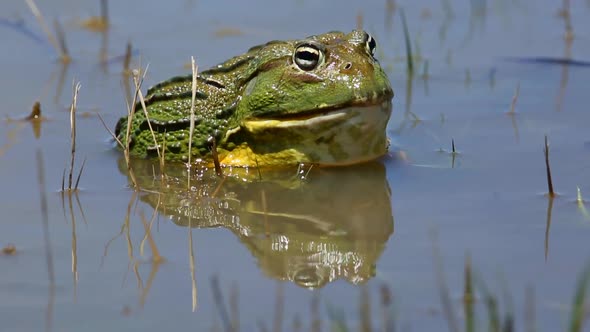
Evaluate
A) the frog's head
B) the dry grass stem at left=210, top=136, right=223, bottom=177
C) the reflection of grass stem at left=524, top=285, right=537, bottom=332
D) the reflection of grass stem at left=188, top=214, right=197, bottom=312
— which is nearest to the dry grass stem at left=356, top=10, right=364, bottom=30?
the frog's head

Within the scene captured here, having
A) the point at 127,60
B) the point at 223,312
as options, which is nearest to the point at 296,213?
the point at 223,312

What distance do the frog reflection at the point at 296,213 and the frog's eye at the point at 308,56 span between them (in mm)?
687

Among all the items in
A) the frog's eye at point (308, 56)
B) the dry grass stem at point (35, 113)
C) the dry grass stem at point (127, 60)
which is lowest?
the dry grass stem at point (35, 113)

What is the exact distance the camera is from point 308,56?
7.22m


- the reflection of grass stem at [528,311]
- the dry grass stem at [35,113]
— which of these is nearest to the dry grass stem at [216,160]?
the dry grass stem at [35,113]

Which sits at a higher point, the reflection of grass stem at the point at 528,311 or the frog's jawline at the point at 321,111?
the frog's jawline at the point at 321,111

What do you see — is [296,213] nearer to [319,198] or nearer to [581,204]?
[319,198]

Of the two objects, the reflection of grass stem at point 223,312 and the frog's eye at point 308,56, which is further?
the frog's eye at point 308,56

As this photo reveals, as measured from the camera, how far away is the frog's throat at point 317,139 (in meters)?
7.14

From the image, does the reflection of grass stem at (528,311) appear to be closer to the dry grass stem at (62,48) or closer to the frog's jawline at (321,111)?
the frog's jawline at (321,111)

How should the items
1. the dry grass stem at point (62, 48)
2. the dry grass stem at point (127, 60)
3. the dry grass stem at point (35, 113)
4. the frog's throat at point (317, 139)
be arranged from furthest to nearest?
the dry grass stem at point (62, 48) → the dry grass stem at point (127, 60) → the dry grass stem at point (35, 113) → the frog's throat at point (317, 139)

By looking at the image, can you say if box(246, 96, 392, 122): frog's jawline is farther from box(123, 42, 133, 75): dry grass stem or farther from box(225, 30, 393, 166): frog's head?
box(123, 42, 133, 75): dry grass stem

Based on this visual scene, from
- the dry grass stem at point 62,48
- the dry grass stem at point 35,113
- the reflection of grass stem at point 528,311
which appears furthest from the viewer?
the dry grass stem at point 62,48

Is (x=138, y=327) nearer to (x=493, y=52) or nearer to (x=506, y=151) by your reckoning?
(x=506, y=151)
